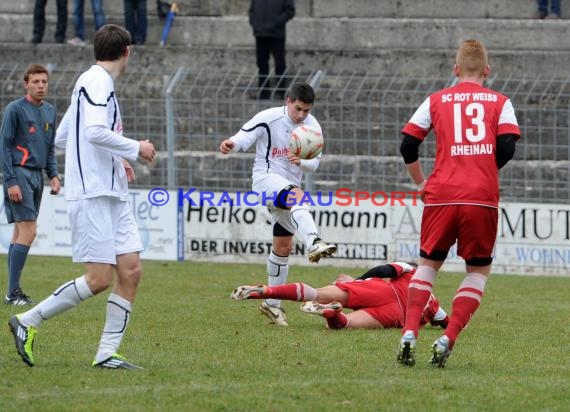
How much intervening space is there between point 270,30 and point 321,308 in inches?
408

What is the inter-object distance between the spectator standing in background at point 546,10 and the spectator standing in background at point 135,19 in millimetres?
6927

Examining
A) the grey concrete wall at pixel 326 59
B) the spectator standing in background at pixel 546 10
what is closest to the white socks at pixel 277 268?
the grey concrete wall at pixel 326 59

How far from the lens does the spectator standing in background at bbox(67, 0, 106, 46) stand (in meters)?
22.8

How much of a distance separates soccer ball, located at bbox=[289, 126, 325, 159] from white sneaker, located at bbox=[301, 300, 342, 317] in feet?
4.67

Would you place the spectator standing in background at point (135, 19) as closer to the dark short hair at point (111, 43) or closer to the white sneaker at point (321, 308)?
the white sneaker at point (321, 308)

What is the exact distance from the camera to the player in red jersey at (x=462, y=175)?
8.28m

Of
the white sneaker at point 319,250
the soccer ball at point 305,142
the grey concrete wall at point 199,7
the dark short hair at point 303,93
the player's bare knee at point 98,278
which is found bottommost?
the white sneaker at point 319,250

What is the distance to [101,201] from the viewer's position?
26.2ft

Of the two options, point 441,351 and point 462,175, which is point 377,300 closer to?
point 441,351

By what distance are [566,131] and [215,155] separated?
17.0 ft

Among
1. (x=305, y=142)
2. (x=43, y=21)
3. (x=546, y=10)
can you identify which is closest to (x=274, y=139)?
(x=305, y=142)

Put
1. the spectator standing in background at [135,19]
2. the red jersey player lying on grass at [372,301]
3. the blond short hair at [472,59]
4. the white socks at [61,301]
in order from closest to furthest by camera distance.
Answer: the white socks at [61,301] → the blond short hair at [472,59] → the red jersey player lying on grass at [372,301] → the spectator standing in background at [135,19]

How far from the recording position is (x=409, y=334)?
8.35m

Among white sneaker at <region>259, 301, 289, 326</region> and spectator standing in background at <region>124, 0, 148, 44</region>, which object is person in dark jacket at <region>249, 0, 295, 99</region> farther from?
white sneaker at <region>259, 301, 289, 326</region>
